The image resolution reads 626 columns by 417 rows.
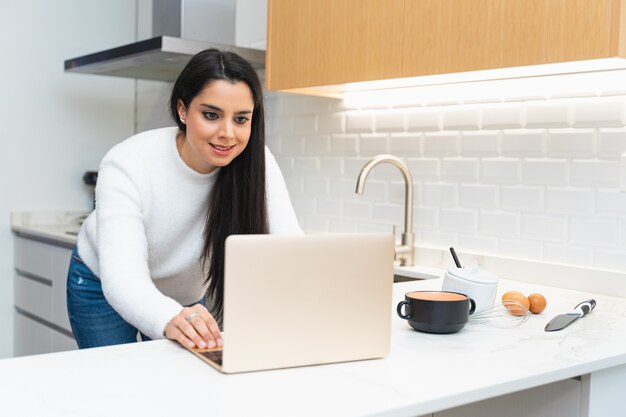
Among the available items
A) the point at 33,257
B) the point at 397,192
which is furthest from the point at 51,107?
the point at 397,192

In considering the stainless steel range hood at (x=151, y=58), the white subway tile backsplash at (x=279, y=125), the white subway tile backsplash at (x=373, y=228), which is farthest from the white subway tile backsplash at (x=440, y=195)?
the stainless steel range hood at (x=151, y=58)

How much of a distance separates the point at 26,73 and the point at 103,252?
2.76 m

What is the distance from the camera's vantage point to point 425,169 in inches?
112

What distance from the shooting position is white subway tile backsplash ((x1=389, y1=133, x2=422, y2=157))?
287 cm

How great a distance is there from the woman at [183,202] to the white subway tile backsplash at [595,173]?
3.02ft

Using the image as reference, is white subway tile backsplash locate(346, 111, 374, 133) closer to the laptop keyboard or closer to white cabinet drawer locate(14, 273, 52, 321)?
white cabinet drawer locate(14, 273, 52, 321)

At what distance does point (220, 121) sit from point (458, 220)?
46.4 inches

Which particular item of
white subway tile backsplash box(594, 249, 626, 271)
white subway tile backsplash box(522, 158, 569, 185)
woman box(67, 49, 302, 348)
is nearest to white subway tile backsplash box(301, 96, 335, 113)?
white subway tile backsplash box(522, 158, 569, 185)

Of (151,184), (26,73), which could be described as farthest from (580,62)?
(26,73)

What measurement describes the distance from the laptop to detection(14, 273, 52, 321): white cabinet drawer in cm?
259

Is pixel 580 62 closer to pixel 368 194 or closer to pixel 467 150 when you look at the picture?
pixel 467 150

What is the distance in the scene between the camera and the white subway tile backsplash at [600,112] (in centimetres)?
221

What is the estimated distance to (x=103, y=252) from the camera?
1.67 m

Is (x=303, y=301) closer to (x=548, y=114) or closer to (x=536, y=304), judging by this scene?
(x=536, y=304)
